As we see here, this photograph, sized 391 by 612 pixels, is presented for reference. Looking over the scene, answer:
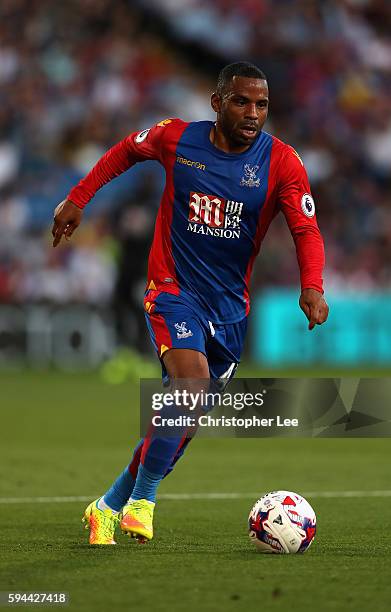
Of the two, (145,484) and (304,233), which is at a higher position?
(304,233)

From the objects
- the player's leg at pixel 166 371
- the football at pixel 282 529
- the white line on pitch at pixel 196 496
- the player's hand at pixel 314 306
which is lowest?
the white line on pitch at pixel 196 496

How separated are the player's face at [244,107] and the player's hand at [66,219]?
84cm

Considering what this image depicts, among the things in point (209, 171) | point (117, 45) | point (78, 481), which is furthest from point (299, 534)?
point (117, 45)

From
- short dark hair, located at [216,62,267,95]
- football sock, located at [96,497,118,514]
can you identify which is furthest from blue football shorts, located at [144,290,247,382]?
short dark hair, located at [216,62,267,95]

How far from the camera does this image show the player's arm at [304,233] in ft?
17.8

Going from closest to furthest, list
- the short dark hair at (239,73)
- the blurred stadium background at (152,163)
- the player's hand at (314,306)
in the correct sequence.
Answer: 1. the player's hand at (314,306)
2. the short dark hair at (239,73)
3. the blurred stadium background at (152,163)

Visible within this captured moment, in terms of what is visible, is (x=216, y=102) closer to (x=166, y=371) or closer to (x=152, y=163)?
(x=166, y=371)

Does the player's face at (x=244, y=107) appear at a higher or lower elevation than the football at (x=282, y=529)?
higher

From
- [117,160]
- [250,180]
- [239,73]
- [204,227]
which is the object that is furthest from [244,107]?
[117,160]

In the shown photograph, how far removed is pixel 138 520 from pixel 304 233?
61.6 inches

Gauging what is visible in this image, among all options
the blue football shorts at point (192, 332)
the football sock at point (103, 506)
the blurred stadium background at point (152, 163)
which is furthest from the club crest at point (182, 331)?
the blurred stadium background at point (152, 163)

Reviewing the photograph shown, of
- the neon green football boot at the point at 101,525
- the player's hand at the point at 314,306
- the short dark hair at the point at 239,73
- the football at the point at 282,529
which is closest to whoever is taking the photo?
the player's hand at the point at 314,306

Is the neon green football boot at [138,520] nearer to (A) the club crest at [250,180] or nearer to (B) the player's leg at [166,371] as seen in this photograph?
(B) the player's leg at [166,371]

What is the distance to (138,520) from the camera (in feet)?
18.7
